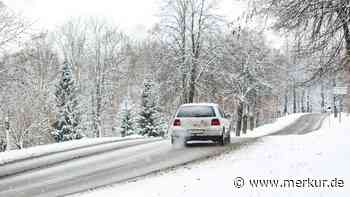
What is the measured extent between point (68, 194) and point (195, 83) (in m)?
30.9

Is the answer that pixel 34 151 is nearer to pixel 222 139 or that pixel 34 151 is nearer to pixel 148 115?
pixel 222 139

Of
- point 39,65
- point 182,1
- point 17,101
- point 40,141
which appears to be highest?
point 182,1

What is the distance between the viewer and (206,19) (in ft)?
135

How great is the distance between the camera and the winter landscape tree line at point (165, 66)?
42.6 feet

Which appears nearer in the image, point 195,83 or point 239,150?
point 239,150

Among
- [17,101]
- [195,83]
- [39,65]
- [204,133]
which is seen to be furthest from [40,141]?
[204,133]

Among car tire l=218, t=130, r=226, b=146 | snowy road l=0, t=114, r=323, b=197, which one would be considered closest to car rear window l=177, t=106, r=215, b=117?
car tire l=218, t=130, r=226, b=146

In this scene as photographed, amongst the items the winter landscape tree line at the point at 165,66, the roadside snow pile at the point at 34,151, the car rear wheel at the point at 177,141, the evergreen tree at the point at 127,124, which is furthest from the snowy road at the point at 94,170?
the evergreen tree at the point at 127,124

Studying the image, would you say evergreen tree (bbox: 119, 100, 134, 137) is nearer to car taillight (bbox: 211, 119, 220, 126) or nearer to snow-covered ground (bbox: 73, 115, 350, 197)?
car taillight (bbox: 211, 119, 220, 126)

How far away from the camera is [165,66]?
41031mm

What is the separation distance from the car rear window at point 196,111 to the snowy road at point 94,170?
1.41 m

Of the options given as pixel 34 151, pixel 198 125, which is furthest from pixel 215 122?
pixel 34 151

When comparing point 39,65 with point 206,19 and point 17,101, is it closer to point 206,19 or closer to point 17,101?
point 206,19

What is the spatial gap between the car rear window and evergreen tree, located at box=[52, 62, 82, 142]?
1326 inches
